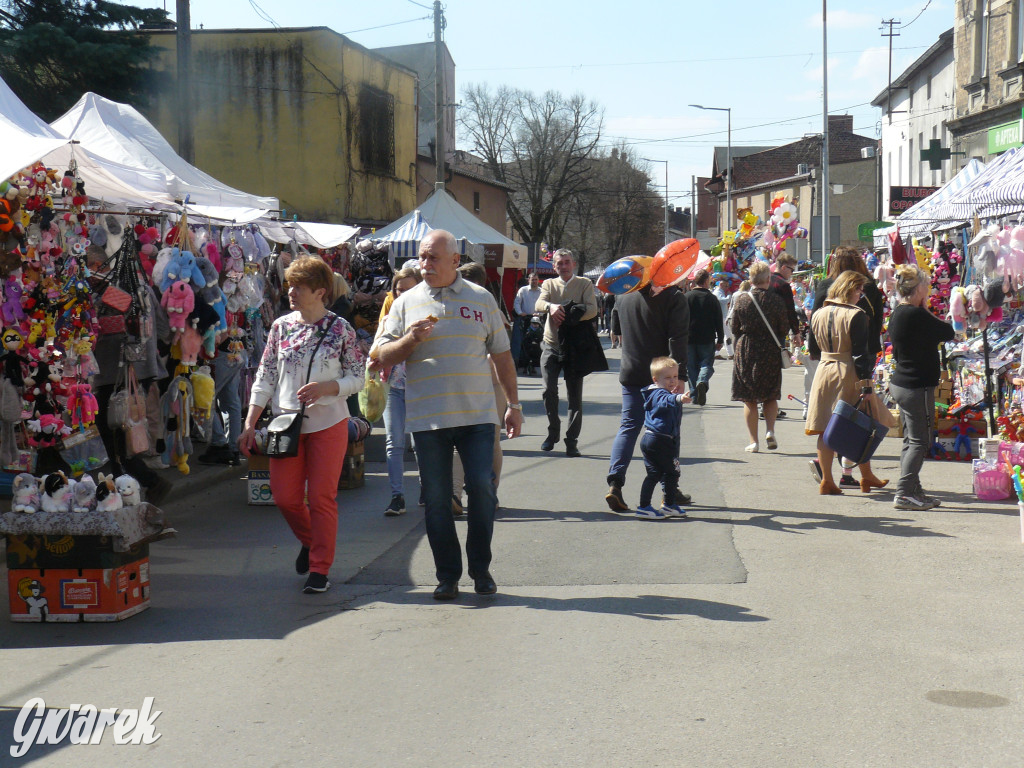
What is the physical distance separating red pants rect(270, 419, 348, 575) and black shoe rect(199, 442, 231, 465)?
524 centimetres

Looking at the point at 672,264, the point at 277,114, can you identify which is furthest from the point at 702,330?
the point at 277,114

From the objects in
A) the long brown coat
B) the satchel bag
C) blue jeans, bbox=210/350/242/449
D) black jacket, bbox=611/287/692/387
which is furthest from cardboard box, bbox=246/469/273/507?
the satchel bag

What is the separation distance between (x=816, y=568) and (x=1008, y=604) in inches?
44.8

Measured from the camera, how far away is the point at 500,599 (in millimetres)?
6070

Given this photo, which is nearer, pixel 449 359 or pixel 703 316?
pixel 449 359

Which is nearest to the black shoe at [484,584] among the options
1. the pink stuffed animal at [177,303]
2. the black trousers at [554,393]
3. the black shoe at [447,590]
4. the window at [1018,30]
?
the black shoe at [447,590]

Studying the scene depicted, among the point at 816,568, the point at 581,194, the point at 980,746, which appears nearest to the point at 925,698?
the point at 980,746

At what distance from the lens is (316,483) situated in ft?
20.3

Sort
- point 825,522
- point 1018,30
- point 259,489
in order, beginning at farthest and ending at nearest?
1. point 1018,30
2. point 259,489
3. point 825,522

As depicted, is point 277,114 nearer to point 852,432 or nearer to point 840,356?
point 840,356

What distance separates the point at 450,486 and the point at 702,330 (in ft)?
33.9

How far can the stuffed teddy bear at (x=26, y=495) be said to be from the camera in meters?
5.82

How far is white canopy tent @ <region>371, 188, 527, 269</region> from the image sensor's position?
59.7 feet

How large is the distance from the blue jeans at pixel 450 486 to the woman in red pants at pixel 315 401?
519 mm
